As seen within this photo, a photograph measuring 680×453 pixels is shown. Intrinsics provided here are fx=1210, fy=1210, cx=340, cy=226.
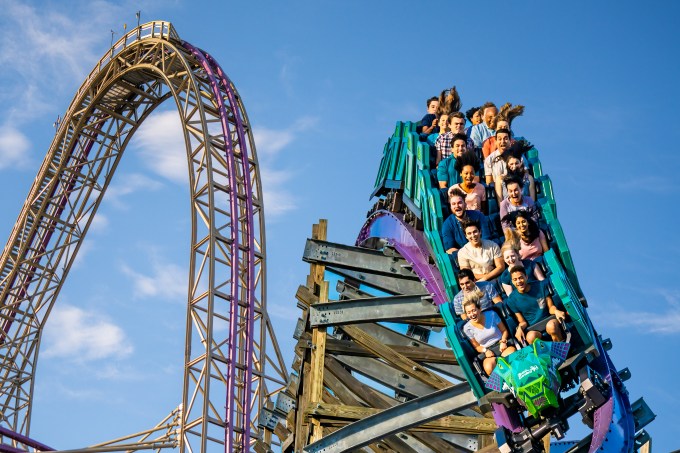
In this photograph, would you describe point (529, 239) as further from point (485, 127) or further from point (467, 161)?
point (485, 127)

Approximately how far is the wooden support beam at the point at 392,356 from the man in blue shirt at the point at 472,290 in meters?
1.57

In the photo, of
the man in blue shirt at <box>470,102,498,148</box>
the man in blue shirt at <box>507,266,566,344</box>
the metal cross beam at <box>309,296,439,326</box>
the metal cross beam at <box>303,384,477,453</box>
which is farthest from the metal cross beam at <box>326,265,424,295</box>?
the man in blue shirt at <box>507,266,566,344</box>

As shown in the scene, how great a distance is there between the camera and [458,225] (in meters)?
9.88

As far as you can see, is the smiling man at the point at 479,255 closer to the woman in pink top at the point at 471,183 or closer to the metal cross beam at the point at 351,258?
the woman in pink top at the point at 471,183

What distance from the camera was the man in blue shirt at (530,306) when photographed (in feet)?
27.2

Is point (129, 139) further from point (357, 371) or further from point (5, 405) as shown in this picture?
point (357, 371)

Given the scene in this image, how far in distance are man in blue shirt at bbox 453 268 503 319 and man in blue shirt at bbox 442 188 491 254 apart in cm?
59

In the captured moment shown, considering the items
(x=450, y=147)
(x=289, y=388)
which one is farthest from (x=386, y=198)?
(x=289, y=388)

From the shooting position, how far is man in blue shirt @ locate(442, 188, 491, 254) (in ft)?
32.1

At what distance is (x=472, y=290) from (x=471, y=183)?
165cm

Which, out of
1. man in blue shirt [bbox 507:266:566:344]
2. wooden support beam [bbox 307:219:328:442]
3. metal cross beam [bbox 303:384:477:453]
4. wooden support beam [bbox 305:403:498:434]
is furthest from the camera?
wooden support beam [bbox 307:219:328:442]

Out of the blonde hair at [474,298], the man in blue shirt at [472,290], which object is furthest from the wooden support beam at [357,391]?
the blonde hair at [474,298]

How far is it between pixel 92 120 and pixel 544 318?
1657 centimetres

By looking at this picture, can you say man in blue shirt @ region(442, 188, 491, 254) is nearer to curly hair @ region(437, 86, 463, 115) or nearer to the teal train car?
the teal train car
